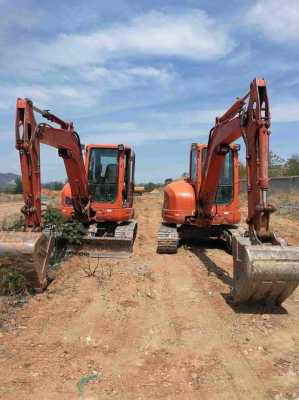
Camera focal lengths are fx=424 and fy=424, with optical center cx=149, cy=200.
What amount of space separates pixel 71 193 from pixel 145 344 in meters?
6.08

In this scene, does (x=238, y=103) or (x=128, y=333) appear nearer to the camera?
(x=128, y=333)

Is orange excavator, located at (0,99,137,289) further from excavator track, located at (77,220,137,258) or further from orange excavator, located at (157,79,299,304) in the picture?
orange excavator, located at (157,79,299,304)

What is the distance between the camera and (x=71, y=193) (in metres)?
10.1

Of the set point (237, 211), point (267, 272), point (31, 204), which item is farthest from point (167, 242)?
point (267, 272)

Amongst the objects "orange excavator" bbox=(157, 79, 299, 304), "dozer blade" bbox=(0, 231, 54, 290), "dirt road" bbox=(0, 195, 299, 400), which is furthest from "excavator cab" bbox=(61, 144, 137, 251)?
"dozer blade" bbox=(0, 231, 54, 290)

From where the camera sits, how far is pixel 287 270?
5195mm

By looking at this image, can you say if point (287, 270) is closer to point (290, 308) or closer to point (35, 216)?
point (290, 308)

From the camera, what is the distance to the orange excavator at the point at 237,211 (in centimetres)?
529

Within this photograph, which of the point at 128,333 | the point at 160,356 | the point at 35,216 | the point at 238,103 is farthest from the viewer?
the point at 238,103

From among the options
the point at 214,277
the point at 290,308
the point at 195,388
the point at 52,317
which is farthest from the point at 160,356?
the point at 214,277

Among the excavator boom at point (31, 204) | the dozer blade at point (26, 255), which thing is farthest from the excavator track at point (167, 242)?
the dozer blade at point (26, 255)

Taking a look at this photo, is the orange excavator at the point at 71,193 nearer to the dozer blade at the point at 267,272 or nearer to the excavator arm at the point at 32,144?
the excavator arm at the point at 32,144

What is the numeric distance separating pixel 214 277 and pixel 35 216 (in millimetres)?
3282

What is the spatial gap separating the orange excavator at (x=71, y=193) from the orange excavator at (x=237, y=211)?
119 centimetres
